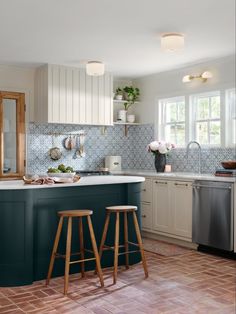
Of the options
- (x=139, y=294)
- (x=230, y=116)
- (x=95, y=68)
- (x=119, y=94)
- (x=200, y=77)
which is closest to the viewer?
(x=139, y=294)

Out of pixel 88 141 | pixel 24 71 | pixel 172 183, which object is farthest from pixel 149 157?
pixel 24 71

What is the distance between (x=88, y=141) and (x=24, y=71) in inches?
58.6

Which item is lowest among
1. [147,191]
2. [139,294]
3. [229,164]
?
[139,294]

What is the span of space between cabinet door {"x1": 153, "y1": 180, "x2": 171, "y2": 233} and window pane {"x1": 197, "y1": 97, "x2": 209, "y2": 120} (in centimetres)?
121

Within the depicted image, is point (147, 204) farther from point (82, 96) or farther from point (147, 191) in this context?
point (82, 96)

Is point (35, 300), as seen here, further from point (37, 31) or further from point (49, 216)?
point (37, 31)

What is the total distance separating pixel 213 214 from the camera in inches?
208

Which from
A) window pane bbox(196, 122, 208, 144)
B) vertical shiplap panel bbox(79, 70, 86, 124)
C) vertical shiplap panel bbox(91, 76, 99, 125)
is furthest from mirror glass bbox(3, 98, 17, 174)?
window pane bbox(196, 122, 208, 144)

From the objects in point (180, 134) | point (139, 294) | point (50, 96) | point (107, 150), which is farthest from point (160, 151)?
point (139, 294)

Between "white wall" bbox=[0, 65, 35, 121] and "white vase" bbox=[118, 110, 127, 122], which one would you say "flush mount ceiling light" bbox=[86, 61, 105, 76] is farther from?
"white vase" bbox=[118, 110, 127, 122]

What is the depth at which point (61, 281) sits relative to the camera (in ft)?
13.9

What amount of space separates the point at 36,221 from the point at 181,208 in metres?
2.26

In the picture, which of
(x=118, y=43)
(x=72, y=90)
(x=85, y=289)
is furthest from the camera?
(x=72, y=90)

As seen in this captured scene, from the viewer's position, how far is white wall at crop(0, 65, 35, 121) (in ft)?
21.1
